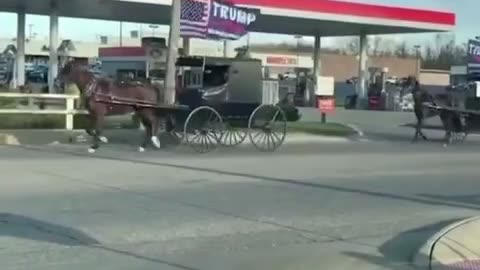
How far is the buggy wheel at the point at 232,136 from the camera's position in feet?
79.6

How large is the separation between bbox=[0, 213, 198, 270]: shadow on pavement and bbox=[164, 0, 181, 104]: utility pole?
43.2 feet

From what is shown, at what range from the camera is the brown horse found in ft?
73.6

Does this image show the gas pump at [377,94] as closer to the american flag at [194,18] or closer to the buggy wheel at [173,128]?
the american flag at [194,18]

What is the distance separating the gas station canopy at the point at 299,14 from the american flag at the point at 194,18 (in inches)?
586

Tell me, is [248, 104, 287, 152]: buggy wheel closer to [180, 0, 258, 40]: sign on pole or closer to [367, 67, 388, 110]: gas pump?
[180, 0, 258, 40]: sign on pole

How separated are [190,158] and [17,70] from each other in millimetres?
29581

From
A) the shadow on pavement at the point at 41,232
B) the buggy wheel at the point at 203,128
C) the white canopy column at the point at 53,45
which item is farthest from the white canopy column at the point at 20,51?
the shadow on pavement at the point at 41,232

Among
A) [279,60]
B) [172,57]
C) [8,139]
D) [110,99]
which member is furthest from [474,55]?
[279,60]

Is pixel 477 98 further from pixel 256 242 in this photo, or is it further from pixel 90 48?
pixel 90 48

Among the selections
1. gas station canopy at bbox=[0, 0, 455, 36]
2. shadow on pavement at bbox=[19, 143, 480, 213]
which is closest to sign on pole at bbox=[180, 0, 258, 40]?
shadow on pavement at bbox=[19, 143, 480, 213]

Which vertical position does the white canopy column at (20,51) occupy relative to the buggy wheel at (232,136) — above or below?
above

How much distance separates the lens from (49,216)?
38.6 feet

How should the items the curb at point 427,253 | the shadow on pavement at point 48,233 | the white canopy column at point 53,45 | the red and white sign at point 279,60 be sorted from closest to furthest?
the curb at point 427,253 < the shadow on pavement at point 48,233 < the white canopy column at point 53,45 < the red and white sign at point 279,60

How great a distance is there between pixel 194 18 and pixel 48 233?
54.0 ft
